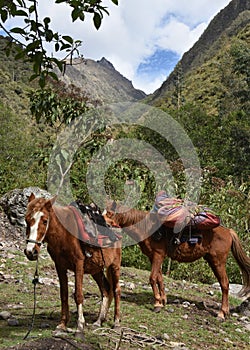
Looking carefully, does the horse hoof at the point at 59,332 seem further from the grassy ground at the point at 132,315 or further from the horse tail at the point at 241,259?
the horse tail at the point at 241,259

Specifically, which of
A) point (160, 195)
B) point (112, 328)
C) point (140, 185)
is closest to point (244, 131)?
point (140, 185)

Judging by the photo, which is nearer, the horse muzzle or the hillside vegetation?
the horse muzzle

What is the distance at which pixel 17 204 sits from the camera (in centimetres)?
1337

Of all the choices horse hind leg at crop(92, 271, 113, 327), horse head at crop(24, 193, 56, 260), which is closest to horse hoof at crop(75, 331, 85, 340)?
horse hind leg at crop(92, 271, 113, 327)

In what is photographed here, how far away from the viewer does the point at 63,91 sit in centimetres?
1075

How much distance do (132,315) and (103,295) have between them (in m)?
0.98

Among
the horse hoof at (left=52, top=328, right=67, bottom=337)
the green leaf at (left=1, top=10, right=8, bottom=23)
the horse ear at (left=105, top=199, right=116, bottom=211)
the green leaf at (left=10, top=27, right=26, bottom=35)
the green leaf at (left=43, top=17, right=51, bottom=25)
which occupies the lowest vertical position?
the horse hoof at (left=52, top=328, right=67, bottom=337)

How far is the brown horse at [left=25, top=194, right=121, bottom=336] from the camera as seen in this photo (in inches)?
179

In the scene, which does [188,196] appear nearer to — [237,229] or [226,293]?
[237,229]

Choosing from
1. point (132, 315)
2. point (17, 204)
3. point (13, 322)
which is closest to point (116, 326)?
point (132, 315)

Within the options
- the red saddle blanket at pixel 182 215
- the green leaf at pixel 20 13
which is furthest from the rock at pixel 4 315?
the green leaf at pixel 20 13

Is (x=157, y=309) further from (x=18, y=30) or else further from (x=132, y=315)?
(x=18, y=30)

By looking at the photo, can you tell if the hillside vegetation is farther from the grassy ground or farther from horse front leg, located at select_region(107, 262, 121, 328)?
the grassy ground

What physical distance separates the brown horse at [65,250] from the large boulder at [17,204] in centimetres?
792
